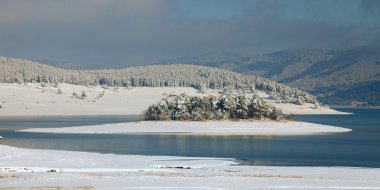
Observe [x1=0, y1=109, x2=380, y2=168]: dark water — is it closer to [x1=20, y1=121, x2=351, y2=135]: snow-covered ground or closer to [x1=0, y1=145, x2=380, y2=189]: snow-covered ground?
[x1=0, y1=145, x2=380, y2=189]: snow-covered ground

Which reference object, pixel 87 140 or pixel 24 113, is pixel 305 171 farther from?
pixel 24 113

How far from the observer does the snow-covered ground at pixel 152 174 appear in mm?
38969

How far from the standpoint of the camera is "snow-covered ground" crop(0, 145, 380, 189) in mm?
38969

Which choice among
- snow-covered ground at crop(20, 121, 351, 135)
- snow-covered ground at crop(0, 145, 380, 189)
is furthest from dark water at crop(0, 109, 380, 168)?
snow-covered ground at crop(20, 121, 351, 135)

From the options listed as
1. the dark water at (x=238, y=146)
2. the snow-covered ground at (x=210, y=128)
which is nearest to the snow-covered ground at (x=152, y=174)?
the dark water at (x=238, y=146)

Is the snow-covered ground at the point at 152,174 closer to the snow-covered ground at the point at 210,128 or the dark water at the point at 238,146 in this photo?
the dark water at the point at 238,146

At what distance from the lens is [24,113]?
188 meters

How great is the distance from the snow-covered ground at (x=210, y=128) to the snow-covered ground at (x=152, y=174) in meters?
44.3

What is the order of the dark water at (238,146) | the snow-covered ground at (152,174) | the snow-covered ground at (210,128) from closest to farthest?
1. the snow-covered ground at (152,174)
2. the dark water at (238,146)
3. the snow-covered ground at (210,128)

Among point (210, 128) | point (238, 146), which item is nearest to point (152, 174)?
point (238, 146)

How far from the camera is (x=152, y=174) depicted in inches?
1741

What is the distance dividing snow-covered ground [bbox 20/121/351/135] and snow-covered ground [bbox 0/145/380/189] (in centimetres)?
4431

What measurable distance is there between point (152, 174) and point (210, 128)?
206 feet

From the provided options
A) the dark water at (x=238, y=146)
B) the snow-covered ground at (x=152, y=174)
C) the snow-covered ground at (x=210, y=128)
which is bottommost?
the snow-covered ground at (x=152, y=174)
